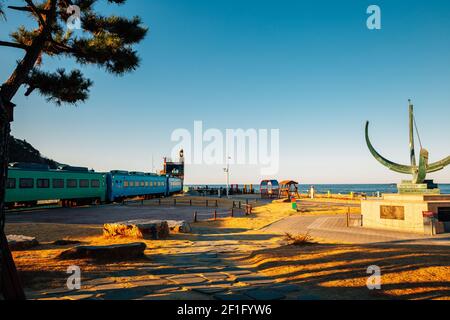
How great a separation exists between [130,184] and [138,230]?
2787 cm

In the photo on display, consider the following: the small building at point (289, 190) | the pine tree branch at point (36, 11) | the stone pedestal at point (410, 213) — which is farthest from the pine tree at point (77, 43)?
the small building at point (289, 190)

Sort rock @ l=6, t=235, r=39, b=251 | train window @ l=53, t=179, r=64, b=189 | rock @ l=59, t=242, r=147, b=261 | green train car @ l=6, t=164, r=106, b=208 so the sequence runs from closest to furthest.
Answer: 1. rock @ l=59, t=242, r=147, b=261
2. rock @ l=6, t=235, r=39, b=251
3. green train car @ l=6, t=164, r=106, b=208
4. train window @ l=53, t=179, r=64, b=189

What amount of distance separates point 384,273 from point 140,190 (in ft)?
130

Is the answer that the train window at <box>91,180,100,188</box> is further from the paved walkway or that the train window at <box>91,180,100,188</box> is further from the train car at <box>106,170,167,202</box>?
the paved walkway

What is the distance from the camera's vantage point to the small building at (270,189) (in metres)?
50.9

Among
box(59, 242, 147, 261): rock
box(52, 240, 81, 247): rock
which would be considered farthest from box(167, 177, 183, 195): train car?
box(59, 242, 147, 261): rock

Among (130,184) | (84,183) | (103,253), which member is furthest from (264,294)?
(130,184)

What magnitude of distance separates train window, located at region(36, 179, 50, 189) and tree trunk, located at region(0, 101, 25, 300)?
925 inches

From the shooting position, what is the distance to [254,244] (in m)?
12.9

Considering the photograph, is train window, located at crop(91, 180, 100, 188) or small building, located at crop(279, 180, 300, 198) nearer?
train window, located at crop(91, 180, 100, 188)

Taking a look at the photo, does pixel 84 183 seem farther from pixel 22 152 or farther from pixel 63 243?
pixel 22 152

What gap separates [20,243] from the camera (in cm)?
1150

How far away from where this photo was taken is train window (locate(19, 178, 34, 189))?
24.7 metres

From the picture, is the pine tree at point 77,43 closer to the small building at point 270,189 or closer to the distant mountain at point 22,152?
the small building at point 270,189
